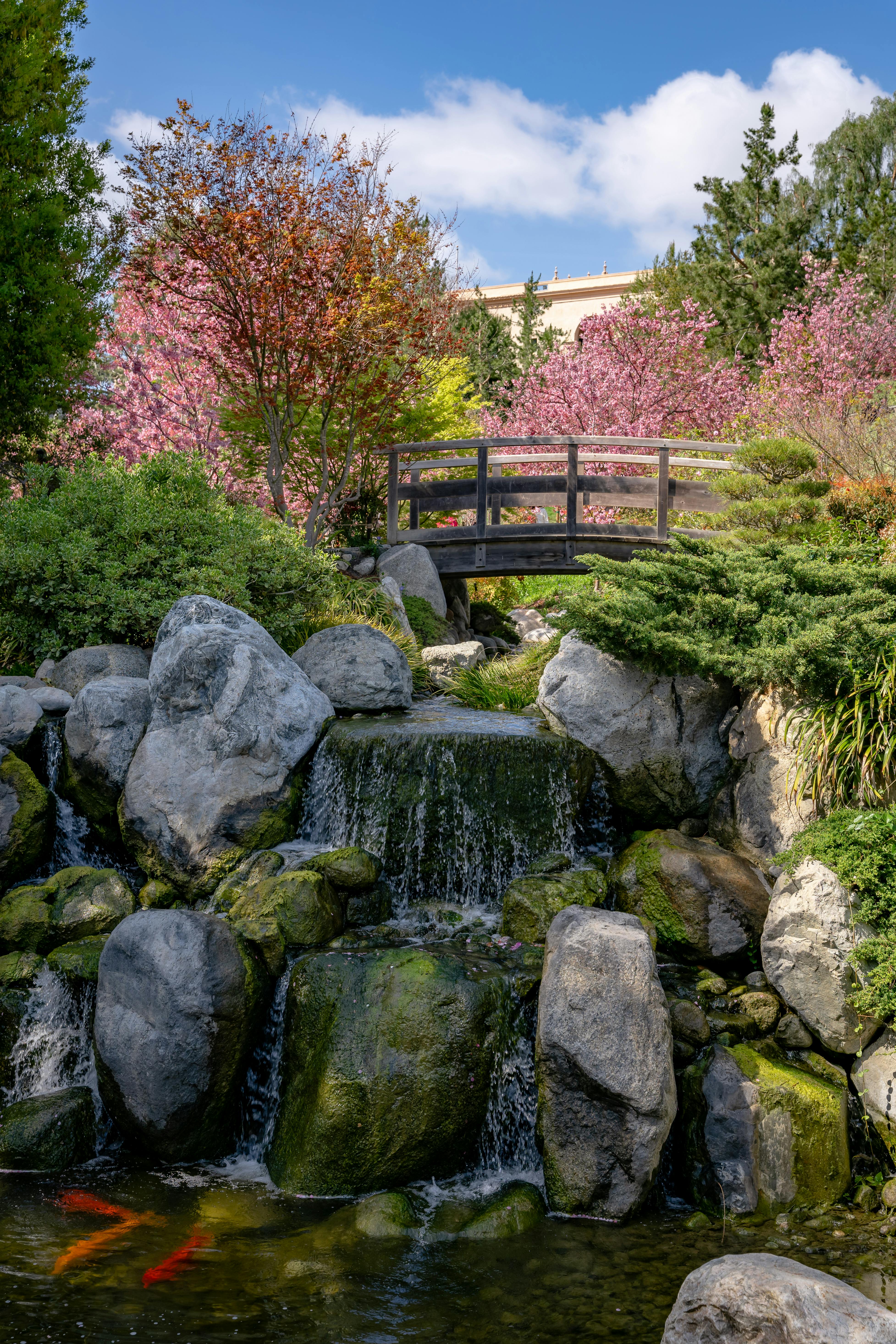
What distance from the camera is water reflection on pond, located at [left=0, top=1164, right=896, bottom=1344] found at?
4.05 metres

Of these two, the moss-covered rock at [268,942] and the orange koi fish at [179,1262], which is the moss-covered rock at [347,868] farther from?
the orange koi fish at [179,1262]

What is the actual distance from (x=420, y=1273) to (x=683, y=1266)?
124 centimetres

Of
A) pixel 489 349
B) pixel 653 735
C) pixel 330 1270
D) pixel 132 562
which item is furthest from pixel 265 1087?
pixel 489 349

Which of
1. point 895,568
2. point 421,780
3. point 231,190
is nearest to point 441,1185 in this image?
point 421,780

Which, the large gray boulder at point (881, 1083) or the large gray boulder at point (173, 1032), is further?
the large gray boulder at point (173, 1032)

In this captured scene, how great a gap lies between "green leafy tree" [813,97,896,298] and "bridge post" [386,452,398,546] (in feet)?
48.4

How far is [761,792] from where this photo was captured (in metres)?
6.93

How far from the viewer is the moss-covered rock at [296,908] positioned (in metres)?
6.23

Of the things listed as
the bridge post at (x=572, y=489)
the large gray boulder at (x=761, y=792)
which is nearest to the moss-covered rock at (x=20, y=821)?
the large gray boulder at (x=761, y=792)

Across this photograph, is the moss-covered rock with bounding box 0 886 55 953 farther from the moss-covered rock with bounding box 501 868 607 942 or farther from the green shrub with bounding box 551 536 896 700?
the green shrub with bounding box 551 536 896 700

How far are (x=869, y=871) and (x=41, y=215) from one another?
10.5 meters

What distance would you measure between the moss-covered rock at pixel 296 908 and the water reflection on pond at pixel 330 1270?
147 cm

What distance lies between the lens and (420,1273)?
448cm

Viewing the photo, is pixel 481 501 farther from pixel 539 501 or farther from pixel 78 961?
pixel 78 961
